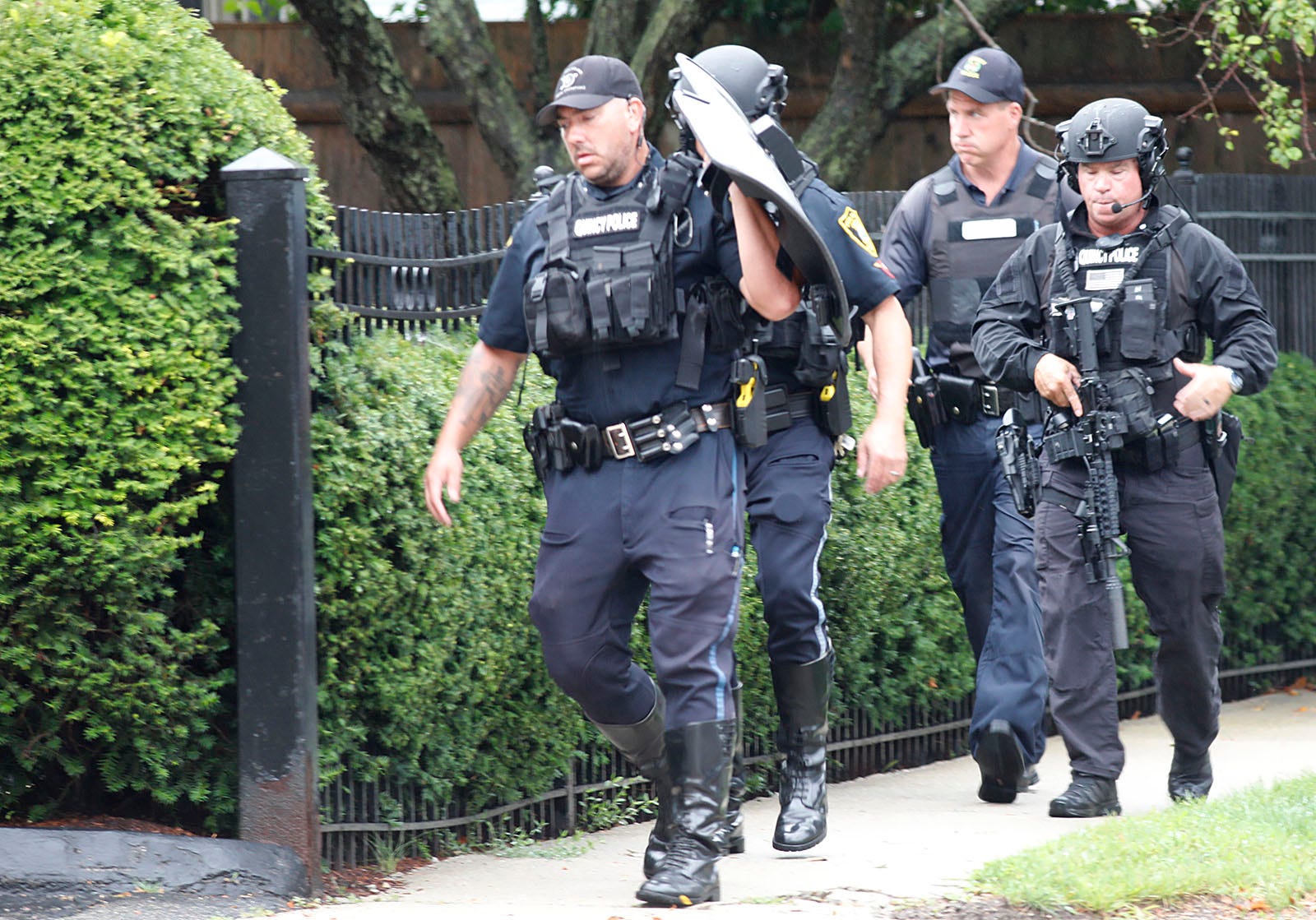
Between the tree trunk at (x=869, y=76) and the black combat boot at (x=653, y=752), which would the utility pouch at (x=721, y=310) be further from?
the tree trunk at (x=869, y=76)

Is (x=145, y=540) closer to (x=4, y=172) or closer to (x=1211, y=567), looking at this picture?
(x=4, y=172)

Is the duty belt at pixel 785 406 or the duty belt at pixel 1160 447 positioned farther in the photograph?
the duty belt at pixel 1160 447

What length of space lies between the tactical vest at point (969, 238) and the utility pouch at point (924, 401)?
0.48 feet

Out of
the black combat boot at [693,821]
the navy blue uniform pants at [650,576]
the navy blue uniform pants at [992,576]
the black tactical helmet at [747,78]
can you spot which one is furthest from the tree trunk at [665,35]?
the black combat boot at [693,821]

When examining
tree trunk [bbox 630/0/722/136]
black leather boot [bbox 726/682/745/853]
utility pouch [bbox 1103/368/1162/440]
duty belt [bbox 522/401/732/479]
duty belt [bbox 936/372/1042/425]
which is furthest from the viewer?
tree trunk [bbox 630/0/722/136]

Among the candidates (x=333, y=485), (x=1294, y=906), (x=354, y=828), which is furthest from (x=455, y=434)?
(x=1294, y=906)

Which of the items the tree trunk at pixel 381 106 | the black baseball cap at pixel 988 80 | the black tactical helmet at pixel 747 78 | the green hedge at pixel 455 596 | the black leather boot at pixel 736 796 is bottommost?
the black leather boot at pixel 736 796

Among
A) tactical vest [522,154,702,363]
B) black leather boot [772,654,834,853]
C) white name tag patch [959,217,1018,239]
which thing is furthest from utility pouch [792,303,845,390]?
white name tag patch [959,217,1018,239]

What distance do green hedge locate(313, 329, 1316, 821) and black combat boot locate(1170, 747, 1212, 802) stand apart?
1.10 metres

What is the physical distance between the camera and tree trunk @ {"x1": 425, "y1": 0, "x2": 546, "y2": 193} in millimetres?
9273

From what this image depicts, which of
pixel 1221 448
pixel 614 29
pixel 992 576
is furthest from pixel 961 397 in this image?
pixel 614 29

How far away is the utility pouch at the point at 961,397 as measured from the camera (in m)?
6.00

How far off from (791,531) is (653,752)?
32.3 inches

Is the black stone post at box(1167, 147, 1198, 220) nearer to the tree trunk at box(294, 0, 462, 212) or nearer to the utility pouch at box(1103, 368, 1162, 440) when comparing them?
the utility pouch at box(1103, 368, 1162, 440)
